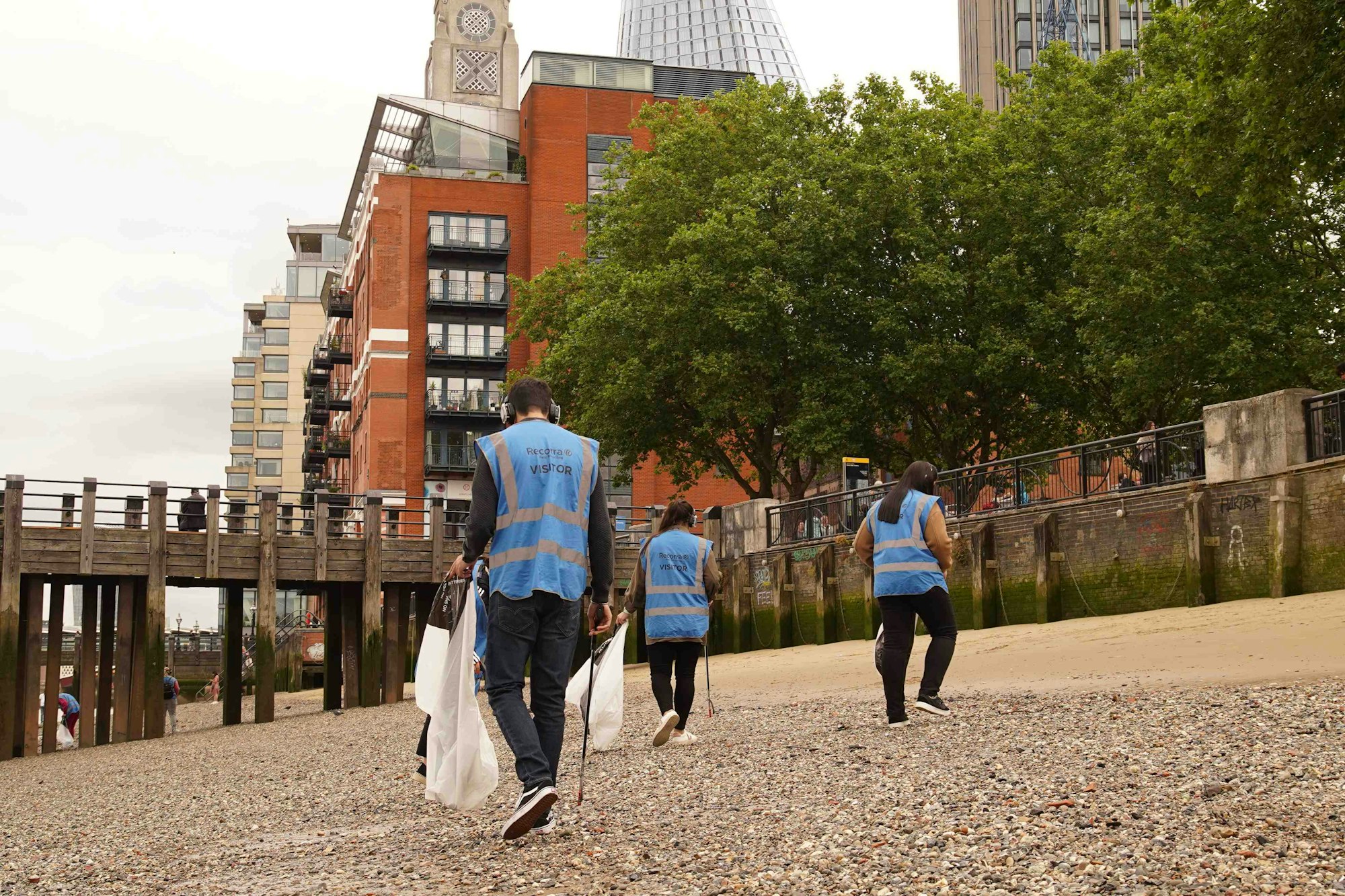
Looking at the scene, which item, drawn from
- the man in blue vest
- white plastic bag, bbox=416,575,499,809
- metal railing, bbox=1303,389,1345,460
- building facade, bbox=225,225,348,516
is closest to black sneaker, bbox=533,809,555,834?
the man in blue vest

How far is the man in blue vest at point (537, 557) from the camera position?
7004 millimetres

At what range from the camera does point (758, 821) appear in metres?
7.05

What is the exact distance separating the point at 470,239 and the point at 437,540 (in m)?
31.4

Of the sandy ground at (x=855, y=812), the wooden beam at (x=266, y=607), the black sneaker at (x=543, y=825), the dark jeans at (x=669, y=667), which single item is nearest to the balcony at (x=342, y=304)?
the wooden beam at (x=266, y=607)

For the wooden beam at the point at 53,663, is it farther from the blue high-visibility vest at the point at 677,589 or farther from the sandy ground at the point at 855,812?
the blue high-visibility vest at the point at 677,589

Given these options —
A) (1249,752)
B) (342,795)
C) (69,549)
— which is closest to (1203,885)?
(1249,752)

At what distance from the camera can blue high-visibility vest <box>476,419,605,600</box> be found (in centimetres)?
703

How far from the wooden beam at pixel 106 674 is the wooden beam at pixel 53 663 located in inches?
32.1

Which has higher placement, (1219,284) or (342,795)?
(1219,284)

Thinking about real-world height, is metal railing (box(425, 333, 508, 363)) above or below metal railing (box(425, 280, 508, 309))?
below

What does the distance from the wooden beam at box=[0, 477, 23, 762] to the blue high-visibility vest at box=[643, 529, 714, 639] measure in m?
20.2

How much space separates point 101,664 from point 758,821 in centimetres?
2922

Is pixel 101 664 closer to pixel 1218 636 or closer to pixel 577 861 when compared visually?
pixel 1218 636

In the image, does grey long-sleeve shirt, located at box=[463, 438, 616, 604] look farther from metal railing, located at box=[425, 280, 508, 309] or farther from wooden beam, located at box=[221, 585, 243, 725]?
metal railing, located at box=[425, 280, 508, 309]
